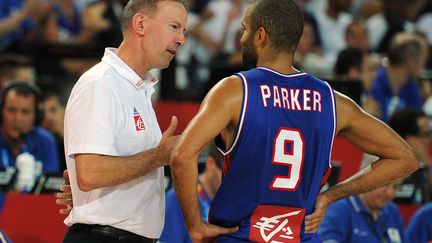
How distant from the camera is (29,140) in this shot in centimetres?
755

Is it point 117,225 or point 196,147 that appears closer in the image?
point 196,147

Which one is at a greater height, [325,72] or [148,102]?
[148,102]

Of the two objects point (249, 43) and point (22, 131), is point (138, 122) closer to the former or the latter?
point (249, 43)

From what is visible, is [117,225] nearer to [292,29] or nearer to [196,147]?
[196,147]

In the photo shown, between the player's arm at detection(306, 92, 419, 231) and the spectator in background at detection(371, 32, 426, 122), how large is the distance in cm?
498

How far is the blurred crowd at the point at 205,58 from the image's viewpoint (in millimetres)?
7562

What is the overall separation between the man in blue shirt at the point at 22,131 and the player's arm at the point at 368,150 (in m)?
3.63

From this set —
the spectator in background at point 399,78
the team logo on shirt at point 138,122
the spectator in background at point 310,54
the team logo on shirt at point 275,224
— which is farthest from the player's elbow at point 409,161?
the spectator in background at point 310,54

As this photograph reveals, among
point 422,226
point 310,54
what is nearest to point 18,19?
point 310,54

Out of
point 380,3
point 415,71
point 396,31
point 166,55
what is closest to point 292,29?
point 166,55

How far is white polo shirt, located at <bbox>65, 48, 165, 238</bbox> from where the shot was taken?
392 centimetres

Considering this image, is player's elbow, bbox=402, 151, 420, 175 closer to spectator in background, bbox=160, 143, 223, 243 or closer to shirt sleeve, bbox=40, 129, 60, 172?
spectator in background, bbox=160, 143, 223, 243

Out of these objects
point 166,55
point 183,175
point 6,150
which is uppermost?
point 166,55

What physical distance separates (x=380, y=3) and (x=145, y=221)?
30.0 feet
